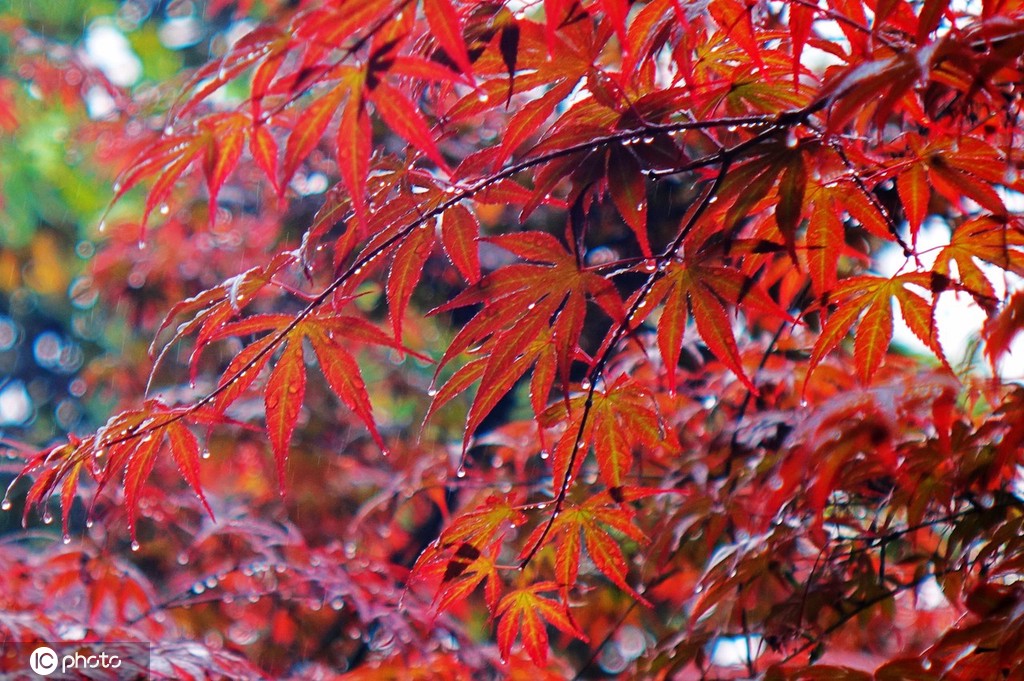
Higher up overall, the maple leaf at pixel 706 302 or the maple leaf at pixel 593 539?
the maple leaf at pixel 706 302

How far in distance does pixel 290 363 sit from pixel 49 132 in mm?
4741

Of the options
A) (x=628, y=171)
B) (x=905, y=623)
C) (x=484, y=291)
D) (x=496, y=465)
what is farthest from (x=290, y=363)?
(x=905, y=623)

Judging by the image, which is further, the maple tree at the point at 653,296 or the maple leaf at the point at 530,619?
the maple leaf at the point at 530,619

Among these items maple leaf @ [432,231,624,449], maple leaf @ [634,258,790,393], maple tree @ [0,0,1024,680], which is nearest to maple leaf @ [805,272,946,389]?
maple tree @ [0,0,1024,680]

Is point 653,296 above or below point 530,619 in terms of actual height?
above

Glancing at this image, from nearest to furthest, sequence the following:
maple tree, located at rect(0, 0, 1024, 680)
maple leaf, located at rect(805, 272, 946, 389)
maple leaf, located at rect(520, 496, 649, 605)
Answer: maple tree, located at rect(0, 0, 1024, 680) < maple leaf, located at rect(805, 272, 946, 389) < maple leaf, located at rect(520, 496, 649, 605)

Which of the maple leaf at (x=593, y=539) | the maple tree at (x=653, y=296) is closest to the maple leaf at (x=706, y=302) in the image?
the maple tree at (x=653, y=296)

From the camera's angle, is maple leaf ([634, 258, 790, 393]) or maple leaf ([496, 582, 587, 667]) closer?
A: maple leaf ([634, 258, 790, 393])

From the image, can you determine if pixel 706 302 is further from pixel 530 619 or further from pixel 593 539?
pixel 530 619

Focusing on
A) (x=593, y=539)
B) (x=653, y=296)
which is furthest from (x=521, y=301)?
(x=593, y=539)

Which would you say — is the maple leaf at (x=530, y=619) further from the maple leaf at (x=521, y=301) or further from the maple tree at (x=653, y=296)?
the maple leaf at (x=521, y=301)

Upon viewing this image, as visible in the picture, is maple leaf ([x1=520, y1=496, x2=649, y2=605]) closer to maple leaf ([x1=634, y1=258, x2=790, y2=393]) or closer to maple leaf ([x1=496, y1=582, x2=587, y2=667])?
maple leaf ([x1=496, y1=582, x2=587, y2=667])

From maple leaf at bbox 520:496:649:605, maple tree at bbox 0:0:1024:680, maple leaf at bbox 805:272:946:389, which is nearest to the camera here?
maple tree at bbox 0:0:1024:680

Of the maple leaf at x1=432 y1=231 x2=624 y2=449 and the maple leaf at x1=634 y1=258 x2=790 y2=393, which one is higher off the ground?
the maple leaf at x1=432 y1=231 x2=624 y2=449
